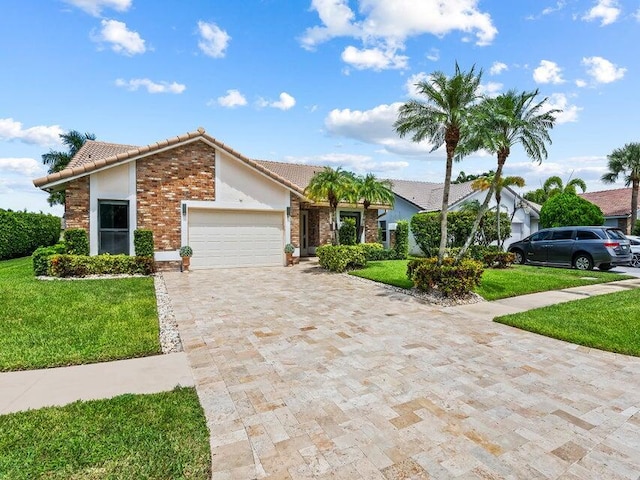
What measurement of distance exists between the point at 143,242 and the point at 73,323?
22.6ft

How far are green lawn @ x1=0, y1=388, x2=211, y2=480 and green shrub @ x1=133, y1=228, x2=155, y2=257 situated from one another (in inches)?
399

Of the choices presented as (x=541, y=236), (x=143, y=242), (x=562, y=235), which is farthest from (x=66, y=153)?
(x=562, y=235)

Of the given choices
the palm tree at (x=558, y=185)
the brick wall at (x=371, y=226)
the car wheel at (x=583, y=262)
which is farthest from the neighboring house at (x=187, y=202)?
the palm tree at (x=558, y=185)

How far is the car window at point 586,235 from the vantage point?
1416 centimetres

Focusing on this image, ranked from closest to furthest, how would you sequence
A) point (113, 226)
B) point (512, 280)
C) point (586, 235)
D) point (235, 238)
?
point (512, 280) < point (113, 226) < point (586, 235) < point (235, 238)

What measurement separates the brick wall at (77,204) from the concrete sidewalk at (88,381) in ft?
31.4

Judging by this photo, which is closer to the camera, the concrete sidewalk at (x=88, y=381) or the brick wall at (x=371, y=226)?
the concrete sidewalk at (x=88, y=381)

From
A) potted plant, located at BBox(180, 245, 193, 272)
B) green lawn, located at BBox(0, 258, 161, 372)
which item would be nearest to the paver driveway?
green lawn, located at BBox(0, 258, 161, 372)

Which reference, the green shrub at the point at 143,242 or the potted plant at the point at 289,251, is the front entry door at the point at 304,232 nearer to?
the potted plant at the point at 289,251

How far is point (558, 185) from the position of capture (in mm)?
31156

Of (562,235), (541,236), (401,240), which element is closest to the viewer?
(562,235)

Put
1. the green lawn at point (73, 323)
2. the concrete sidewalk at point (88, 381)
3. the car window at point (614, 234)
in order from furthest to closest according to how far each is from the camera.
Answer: the car window at point (614, 234)
the green lawn at point (73, 323)
the concrete sidewalk at point (88, 381)

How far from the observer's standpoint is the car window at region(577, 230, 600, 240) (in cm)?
1416

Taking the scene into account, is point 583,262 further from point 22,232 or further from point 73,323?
point 22,232
